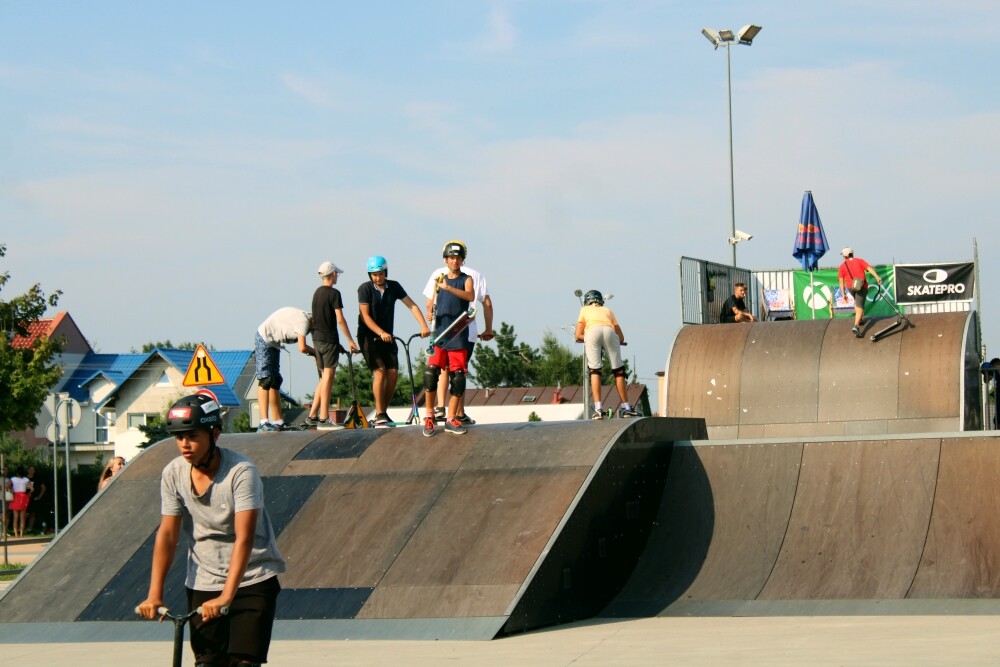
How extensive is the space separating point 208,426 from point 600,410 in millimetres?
9133

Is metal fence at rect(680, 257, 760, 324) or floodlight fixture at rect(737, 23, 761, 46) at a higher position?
floodlight fixture at rect(737, 23, 761, 46)

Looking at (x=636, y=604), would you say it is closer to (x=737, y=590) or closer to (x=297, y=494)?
(x=737, y=590)

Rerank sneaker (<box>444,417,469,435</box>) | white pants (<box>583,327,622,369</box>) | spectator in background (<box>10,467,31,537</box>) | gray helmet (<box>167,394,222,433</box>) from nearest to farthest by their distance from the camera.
→ gray helmet (<box>167,394,222,433</box>) < sneaker (<box>444,417,469,435</box>) < white pants (<box>583,327,622,369</box>) < spectator in background (<box>10,467,31,537</box>)

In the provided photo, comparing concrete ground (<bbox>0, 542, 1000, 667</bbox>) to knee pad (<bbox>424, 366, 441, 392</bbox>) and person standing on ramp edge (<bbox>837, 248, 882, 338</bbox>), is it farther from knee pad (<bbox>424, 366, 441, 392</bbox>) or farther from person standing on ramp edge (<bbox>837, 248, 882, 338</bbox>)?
person standing on ramp edge (<bbox>837, 248, 882, 338</bbox>)

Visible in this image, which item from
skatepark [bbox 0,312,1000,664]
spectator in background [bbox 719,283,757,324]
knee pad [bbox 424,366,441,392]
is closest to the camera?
skatepark [bbox 0,312,1000,664]

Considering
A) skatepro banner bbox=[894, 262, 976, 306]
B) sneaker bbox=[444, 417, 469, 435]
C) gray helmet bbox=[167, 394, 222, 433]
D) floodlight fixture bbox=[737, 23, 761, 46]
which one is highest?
floodlight fixture bbox=[737, 23, 761, 46]

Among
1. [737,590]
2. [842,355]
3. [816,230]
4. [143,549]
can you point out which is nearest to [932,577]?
[737,590]

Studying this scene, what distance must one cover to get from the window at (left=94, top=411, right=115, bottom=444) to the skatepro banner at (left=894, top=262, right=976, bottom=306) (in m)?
59.7

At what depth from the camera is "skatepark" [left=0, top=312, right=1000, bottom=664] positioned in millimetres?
9367

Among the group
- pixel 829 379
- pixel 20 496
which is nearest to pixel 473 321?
pixel 829 379

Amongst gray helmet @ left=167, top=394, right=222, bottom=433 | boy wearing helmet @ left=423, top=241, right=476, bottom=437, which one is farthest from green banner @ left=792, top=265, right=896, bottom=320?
gray helmet @ left=167, top=394, right=222, bottom=433

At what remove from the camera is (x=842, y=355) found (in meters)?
18.6

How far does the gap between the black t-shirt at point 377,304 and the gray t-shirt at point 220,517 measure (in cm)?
744

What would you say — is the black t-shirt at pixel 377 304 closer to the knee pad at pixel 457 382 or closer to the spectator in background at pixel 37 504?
the knee pad at pixel 457 382
